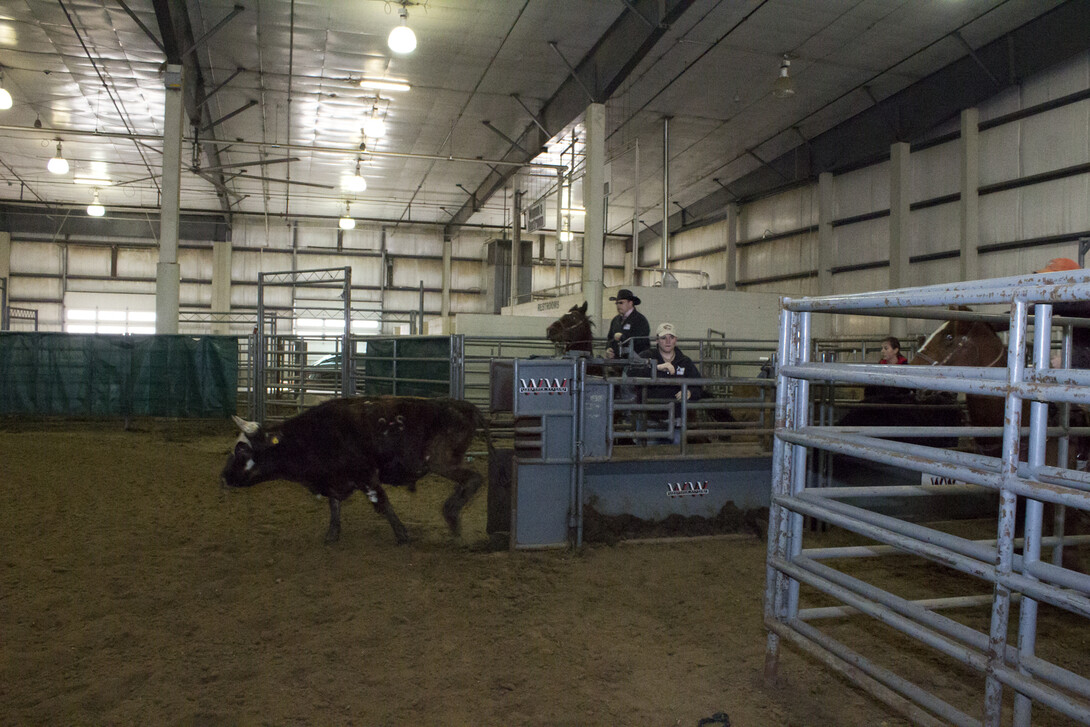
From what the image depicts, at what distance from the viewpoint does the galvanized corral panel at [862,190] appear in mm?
17562

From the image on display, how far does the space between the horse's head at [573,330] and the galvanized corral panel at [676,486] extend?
9.09 feet

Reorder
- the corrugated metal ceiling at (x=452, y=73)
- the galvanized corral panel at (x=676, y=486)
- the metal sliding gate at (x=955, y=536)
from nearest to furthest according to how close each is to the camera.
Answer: the metal sliding gate at (x=955, y=536)
the galvanized corral panel at (x=676, y=486)
the corrugated metal ceiling at (x=452, y=73)

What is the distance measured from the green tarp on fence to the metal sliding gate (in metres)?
13.0

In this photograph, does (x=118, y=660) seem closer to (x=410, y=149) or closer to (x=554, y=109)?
(x=554, y=109)

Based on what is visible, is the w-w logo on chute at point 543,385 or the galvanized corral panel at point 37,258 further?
the galvanized corral panel at point 37,258

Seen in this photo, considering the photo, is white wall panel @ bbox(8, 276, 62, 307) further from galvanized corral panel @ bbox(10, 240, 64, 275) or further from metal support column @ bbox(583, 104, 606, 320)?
metal support column @ bbox(583, 104, 606, 320)

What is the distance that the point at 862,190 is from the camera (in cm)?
1823

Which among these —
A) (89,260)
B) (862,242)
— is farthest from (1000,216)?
(89,260)

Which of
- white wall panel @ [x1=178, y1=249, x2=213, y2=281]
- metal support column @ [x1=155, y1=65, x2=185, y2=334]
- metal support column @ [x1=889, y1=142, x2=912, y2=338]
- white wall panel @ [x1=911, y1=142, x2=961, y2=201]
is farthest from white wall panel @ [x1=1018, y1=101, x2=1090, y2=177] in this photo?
white wall panel @ [x1=178, y1=249, x2=213, y2=281]

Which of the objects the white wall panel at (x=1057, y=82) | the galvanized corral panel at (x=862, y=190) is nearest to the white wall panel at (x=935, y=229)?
the galvanized corral panel at (x=862, y=190)

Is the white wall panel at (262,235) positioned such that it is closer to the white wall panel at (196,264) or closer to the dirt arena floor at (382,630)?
the white wall panel at (196,264)

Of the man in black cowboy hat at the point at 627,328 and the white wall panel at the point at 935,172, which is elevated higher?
the white wall panel at the point at 935,172

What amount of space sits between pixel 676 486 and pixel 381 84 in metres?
12.6

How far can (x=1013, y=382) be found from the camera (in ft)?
6.79
